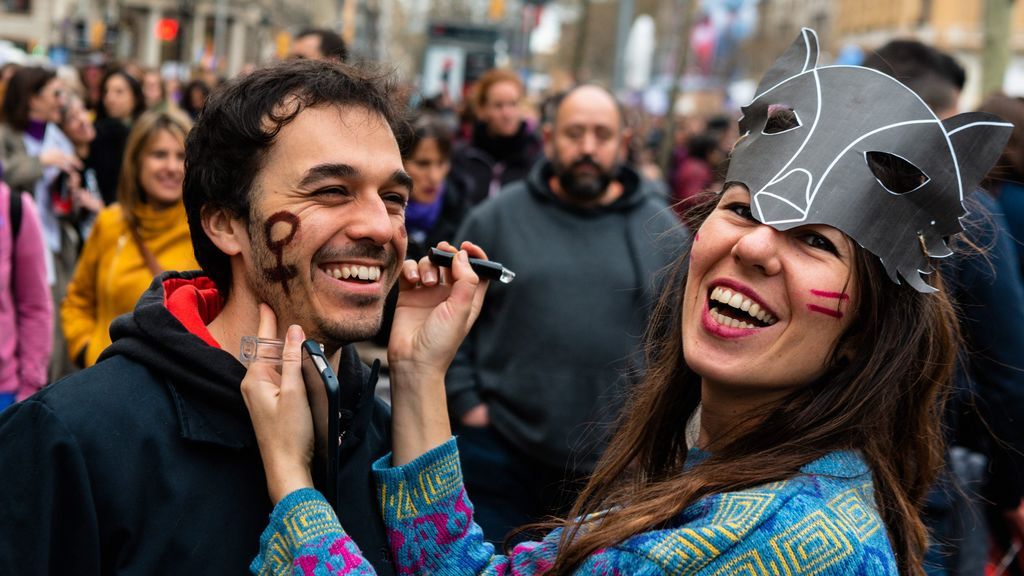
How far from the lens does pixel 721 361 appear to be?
2.48 m

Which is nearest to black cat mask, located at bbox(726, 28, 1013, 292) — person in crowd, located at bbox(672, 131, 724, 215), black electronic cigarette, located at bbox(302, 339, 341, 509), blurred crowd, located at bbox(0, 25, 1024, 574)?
blurred crowd, located at bbox(0, 25, 1024, 574)

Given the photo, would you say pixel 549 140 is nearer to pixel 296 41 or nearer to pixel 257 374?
pixel 296 41

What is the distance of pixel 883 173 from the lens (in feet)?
8.12

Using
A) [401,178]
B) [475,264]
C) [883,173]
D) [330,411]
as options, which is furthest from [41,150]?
[883,173]

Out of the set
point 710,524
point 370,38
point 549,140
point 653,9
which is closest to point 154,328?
point 710,524

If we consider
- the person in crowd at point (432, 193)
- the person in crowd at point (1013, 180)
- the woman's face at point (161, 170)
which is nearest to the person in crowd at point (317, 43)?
the person in crowd at point (432, 193)

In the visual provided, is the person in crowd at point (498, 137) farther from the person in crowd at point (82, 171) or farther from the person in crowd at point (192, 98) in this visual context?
the person in crowd at point (192, 98)

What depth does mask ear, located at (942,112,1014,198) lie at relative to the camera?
243 centimetres

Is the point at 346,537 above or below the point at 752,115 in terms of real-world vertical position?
below

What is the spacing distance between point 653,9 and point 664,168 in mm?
49268

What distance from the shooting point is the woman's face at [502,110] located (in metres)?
8.85

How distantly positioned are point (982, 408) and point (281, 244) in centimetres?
262

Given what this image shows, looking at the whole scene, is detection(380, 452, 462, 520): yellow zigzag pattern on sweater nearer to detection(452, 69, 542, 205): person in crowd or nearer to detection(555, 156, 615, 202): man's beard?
detection(555, 156, 615, 202): man's beard

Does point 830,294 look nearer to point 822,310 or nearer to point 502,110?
point 822,310
